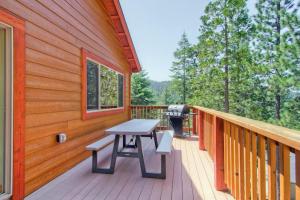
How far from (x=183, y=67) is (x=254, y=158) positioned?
23.3m

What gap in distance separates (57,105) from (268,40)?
35.7 ft

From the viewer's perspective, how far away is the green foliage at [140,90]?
22.7 m

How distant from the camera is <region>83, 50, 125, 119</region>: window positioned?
14.0 feet

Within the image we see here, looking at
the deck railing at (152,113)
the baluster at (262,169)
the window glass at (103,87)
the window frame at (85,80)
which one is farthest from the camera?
the deck railing at (152,113)

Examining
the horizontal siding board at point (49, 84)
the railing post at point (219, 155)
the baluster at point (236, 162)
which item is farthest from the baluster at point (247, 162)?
the horizontal siding board at point (49, 84)

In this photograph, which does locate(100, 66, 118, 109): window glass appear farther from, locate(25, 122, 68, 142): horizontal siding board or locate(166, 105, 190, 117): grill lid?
locate(25, 122, 68, 142): horizontal siding board

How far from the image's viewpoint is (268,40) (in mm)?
10695

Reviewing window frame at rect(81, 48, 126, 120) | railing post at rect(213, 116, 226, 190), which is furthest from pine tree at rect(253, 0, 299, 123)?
railing post at rect(213, 116, 226, 190)

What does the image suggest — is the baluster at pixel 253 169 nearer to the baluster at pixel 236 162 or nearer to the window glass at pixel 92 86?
the baluster at pixel 236 162

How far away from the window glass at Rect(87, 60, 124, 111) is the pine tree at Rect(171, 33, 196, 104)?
17.2m

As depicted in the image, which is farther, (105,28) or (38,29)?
(105,28)

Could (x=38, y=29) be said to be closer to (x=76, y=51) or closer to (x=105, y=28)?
(x=76, y=51)

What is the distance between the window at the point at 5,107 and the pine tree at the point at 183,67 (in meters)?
21.9

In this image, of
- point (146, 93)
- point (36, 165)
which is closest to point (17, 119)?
point (36, 165)
